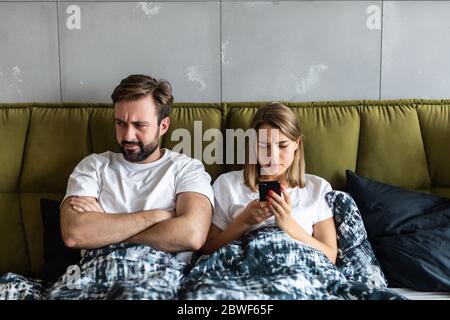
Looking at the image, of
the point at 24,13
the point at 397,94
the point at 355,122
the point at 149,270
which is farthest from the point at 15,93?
the point at 397,94

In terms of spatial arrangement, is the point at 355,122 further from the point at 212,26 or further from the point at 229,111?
the point at 212,26

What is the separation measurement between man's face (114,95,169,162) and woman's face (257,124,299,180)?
15.7 inches

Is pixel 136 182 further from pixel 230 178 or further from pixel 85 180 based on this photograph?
pixel 230 178

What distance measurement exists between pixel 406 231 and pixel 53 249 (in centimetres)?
131

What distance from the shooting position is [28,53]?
210 cm

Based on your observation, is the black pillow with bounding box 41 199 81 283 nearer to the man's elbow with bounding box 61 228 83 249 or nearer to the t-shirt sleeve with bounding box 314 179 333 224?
the man's elbow with bounding box 61 228 83 249

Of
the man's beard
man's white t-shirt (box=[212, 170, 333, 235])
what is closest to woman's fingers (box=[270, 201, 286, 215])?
man's white t-shirt (box=[212, 170, 333, 235])

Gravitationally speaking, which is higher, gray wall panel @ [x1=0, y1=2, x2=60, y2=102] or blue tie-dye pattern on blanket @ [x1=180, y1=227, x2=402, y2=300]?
gray wall panel @ [x1=0, y1=2, x2=60, y2=102]

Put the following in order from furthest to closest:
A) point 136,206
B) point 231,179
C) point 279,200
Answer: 1. point 231,179
2. point 136,206
3. point 279,200

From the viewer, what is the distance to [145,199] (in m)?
1.70

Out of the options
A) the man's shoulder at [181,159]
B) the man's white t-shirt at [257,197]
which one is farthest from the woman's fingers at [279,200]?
the man's shoulder at [181,159]

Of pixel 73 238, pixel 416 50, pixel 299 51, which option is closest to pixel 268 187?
pixel 73 238

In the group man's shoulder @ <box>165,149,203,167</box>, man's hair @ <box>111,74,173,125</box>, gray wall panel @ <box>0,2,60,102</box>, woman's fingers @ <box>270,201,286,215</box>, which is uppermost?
gray wall panel @ <box>0,2,60,102</box>

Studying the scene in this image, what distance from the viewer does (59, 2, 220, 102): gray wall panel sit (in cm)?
209
